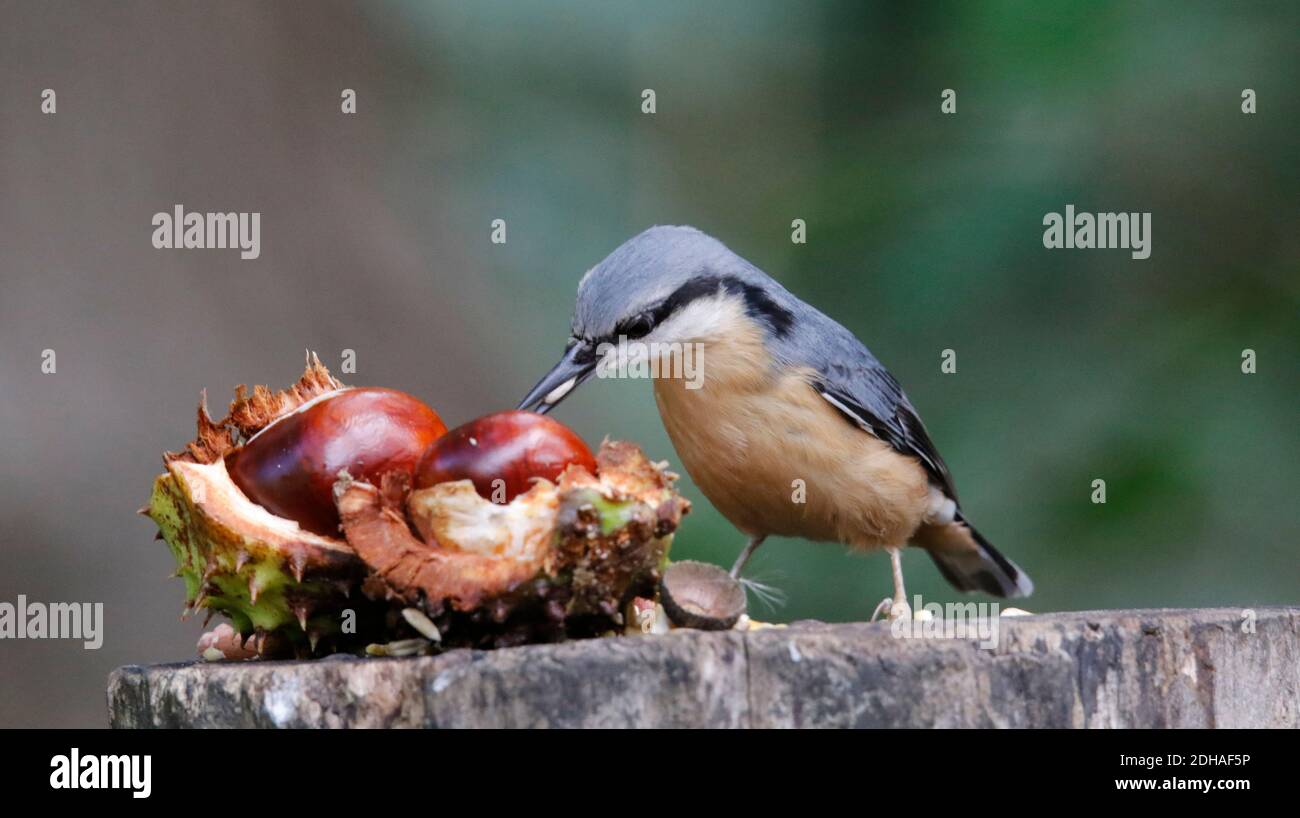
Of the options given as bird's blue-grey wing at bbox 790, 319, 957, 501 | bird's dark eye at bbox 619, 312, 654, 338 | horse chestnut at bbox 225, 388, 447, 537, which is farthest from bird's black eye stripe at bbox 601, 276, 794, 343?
horse chestnut at bbox 225, 388, 447, 537

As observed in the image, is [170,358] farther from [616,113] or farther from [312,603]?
[312,603]

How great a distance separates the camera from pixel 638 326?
383 cm

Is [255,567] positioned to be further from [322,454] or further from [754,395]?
[754,395]

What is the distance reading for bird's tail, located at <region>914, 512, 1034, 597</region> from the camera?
4.68m

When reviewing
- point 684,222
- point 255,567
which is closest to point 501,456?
point 255,567

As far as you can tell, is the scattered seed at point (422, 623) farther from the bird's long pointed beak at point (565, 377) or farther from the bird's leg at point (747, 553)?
the bird's leg at point (747, 553)

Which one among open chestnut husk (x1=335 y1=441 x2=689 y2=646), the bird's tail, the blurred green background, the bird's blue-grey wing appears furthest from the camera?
the bird's tail

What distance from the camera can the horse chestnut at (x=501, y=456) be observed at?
8.72ft

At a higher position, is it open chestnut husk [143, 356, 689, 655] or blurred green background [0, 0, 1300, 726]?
blurred green background [0, 0, 1300, 726]

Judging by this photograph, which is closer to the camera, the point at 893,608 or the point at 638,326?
the point at 638,326

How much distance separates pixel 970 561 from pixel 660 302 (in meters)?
1.63

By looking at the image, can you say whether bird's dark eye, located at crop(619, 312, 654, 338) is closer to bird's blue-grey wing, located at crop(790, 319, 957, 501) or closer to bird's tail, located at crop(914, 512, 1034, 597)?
bird's blue-grey wing, located at crop(790, 319, 957, 501)

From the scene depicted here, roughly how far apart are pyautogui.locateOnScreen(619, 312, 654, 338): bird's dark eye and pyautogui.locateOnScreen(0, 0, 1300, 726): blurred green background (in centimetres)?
99

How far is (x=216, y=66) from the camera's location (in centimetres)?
723
